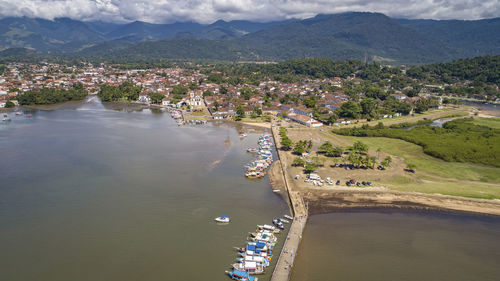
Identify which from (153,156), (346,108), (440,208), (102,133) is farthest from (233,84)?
(440,208)

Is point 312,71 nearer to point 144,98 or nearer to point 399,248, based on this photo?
point 144,98

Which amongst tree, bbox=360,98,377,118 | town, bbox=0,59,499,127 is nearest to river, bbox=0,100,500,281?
town, bbox=0,59,499,127

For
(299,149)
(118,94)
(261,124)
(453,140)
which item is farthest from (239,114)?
(118,94)

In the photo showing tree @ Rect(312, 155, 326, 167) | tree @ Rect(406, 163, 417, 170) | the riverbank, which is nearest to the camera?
the riverbank

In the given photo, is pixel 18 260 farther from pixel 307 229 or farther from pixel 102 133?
pixel 102 133

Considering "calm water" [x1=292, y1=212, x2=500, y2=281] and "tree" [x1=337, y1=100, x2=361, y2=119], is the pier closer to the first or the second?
"calm water" [x1=292, y1=212, x2=500, y2=281]

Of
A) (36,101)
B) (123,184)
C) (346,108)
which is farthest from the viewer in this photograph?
(36,101)
